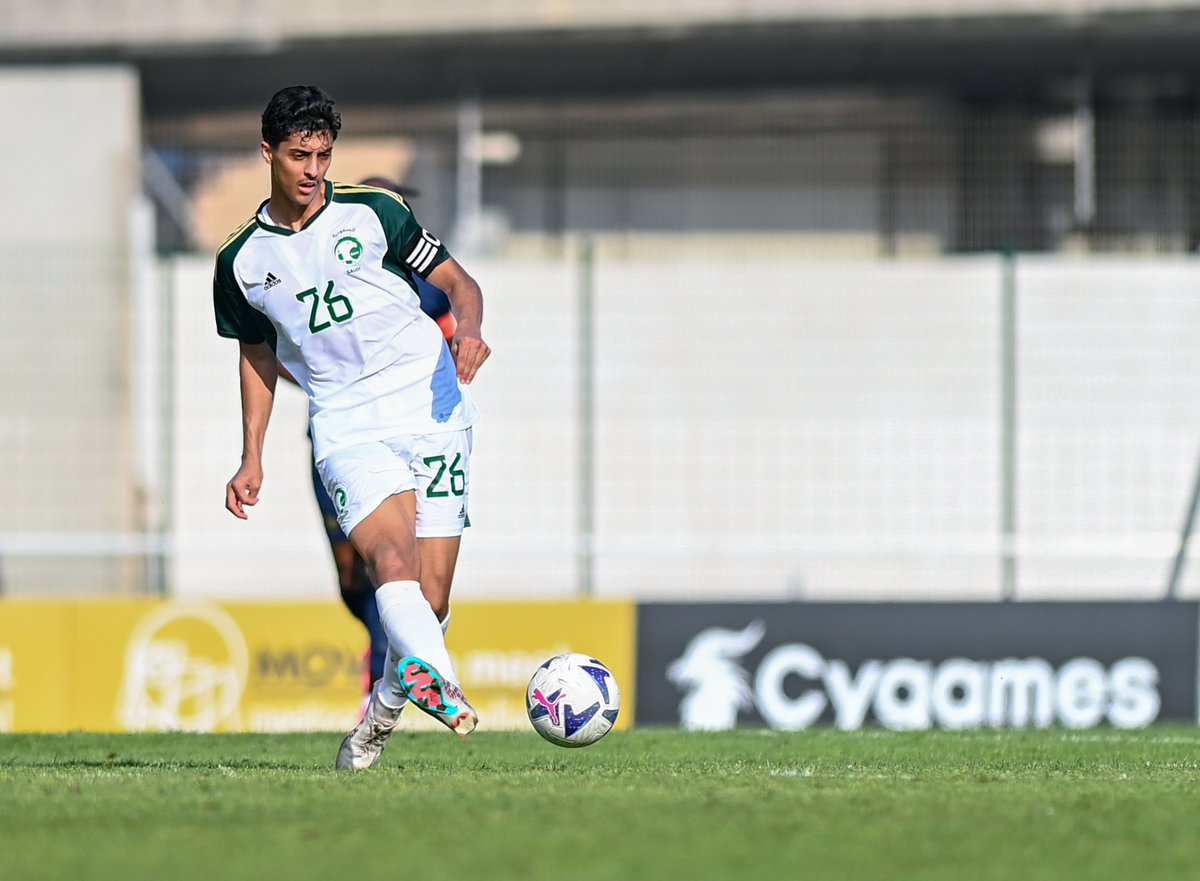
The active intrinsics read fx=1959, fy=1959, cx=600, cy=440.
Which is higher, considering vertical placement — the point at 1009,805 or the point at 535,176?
the point at 535,176

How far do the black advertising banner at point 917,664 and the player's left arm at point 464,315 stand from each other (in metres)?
5.97

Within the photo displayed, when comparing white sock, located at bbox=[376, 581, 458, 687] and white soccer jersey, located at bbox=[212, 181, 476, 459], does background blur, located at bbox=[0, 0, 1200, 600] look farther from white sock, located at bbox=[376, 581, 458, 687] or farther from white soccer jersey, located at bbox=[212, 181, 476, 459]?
white sock, located at bbox=[376, 581, 458, 687]

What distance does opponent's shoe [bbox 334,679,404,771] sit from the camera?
20.4ft

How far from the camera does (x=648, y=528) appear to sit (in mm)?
16578

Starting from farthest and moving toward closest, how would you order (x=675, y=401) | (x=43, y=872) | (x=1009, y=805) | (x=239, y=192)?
(x=239, y=192) → (x=675, y=401) → (x=1009, y=805) → (x=43, y=872)

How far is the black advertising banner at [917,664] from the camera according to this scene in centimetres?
1219

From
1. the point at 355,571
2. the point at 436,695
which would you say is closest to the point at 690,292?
the point at 355,571

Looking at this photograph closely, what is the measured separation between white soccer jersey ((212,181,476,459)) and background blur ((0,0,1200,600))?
27.2 ft

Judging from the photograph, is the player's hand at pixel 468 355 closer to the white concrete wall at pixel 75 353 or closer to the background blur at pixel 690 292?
the background blur at pixel 690 292

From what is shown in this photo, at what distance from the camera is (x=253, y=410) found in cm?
676

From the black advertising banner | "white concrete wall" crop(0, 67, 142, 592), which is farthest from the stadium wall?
the black advertising banner

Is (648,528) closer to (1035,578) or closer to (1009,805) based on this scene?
(1035,578)

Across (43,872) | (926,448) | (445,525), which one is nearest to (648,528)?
(926,448)

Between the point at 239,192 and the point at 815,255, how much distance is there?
5.86m
